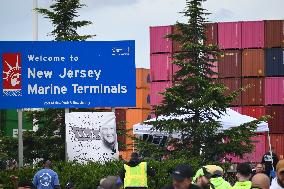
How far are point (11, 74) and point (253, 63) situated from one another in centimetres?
3463

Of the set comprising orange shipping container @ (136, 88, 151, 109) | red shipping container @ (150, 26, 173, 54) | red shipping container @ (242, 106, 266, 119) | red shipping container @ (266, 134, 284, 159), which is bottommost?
red shipping container @ (266, 134, 284, 159)

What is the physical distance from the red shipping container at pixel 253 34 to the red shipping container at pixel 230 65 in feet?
3.54

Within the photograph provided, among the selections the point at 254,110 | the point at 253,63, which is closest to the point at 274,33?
the point at 253,63

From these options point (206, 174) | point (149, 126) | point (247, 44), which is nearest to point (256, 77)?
point (247, 44)


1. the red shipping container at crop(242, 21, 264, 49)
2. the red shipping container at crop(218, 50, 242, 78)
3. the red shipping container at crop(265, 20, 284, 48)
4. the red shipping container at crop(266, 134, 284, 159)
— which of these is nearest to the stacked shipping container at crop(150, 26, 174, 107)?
the red shipping container at crop(218, 50, 242, 78)

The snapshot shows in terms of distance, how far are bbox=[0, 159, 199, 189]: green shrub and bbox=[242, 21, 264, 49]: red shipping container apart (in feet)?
119

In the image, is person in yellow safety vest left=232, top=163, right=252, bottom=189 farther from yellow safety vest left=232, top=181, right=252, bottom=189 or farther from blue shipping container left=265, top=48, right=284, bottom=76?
blue shipping container left=265, top=48, right=284, bottom=76

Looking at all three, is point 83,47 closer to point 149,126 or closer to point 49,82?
point 49,82

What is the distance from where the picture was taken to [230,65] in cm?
5853

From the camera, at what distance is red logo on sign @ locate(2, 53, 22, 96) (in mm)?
25562

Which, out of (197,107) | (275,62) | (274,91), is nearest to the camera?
(197,107)

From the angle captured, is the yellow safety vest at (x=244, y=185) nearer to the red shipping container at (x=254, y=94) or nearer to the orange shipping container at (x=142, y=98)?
the red shipping container at (x=254, y=94)

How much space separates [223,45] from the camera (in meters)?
59.8

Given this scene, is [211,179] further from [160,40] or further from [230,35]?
[160,40]
